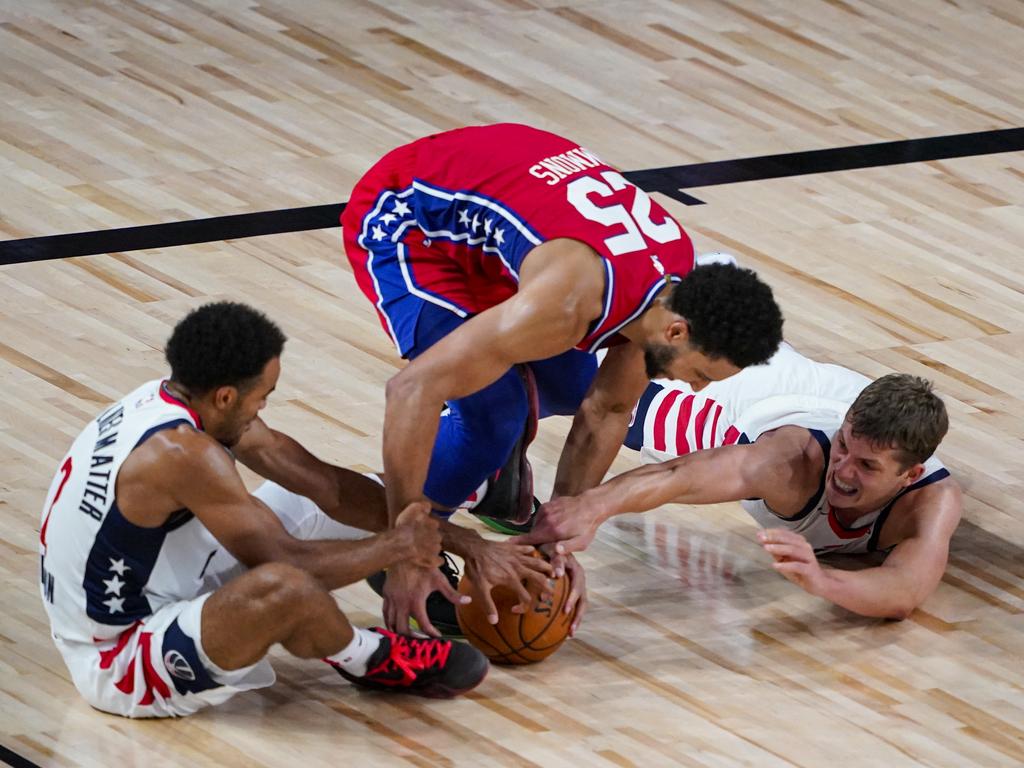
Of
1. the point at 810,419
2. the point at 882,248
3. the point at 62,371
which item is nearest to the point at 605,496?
the point at 810,419

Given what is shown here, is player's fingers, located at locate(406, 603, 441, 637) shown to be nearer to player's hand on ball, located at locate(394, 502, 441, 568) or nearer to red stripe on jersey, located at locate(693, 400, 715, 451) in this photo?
player's hand on ball, located at locate(394, 502, 441, 568)

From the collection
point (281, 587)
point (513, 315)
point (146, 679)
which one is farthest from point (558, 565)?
point (146, 679)

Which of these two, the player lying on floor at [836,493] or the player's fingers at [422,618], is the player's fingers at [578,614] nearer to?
the player lying on floor at [836,493]

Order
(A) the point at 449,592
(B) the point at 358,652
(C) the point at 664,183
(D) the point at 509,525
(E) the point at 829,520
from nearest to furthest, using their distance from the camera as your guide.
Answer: (B) the point at 358,652
(A) the point at 449,592
(E) the point at 829,520
(D) the point at 509,525
(C) the point at 664,183

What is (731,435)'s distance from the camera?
18.9 feet

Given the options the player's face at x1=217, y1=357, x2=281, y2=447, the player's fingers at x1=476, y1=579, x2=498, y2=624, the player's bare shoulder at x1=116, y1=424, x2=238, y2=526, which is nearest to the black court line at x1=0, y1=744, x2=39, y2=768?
the player's bare shoulder at x1=116, y1=424, x2=238, y2=526

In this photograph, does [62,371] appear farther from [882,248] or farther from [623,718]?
[882,248]

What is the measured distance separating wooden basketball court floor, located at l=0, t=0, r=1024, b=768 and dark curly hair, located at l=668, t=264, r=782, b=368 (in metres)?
0.83

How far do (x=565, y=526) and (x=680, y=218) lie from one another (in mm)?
2714

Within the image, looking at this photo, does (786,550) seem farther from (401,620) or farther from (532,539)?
(401,620)

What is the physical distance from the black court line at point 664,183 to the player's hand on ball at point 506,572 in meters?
2.70

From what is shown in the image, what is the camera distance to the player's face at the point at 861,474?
505cm

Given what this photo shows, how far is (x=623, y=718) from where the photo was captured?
4.66m

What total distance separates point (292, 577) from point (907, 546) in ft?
5.54
